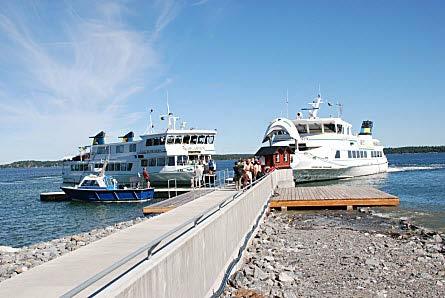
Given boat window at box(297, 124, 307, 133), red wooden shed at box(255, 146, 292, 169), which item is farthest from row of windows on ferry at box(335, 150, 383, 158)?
red wooden shed at box(255, 146, 292, 169)

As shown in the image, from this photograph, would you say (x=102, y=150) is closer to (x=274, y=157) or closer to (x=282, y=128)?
(x=282, y=128)

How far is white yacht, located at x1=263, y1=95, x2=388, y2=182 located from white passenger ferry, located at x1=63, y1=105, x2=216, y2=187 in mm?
7131

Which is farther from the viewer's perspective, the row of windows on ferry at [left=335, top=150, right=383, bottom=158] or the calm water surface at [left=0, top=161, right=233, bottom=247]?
the row of windows on ferry at [left=335, top=150, right=383, bottom=158]

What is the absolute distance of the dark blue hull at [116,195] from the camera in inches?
1590

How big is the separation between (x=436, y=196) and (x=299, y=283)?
28.0m

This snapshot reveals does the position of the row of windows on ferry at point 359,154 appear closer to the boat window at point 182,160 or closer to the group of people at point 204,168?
the group of people at point 204,168

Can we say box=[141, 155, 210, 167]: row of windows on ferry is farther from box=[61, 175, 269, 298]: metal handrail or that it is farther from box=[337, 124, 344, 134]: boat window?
box=[61, 175, 269, 298]: metal handrail

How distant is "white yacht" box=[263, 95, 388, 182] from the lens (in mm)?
48938

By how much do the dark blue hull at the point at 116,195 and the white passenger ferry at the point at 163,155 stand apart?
22.0 ft

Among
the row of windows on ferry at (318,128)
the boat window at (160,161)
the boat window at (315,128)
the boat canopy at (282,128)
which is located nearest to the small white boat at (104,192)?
the boat window at (160,161)

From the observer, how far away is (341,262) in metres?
12.0

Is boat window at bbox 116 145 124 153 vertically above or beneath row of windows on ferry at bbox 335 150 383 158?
above

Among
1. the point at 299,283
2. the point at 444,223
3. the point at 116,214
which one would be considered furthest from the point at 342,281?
the point at 116,214

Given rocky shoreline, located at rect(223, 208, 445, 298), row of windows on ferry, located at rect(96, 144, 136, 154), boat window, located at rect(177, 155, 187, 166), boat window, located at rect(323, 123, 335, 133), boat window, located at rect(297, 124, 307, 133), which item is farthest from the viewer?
row of windows on ferry, located at rect(96, 144, 136, 154)
